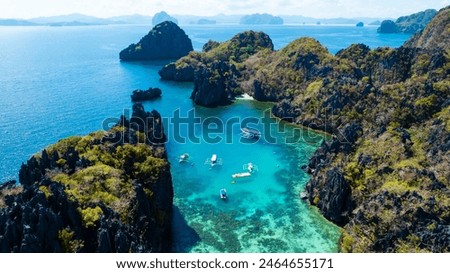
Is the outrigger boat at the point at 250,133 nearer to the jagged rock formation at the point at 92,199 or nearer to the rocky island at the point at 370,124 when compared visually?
the rocky island at the point at 370,124

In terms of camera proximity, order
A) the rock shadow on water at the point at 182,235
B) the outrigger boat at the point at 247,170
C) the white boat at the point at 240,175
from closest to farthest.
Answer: the rock shadow on water at the point at 182,235, the white boat at the point at 240,175, the outrigger boat at the point at 247,170

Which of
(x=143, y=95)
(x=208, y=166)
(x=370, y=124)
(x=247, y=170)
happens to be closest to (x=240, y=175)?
(x=247, y=170)

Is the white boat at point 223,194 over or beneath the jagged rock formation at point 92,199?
beneath

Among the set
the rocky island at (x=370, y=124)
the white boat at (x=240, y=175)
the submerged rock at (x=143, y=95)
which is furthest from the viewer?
the submerged rock at (x=143, y=95)

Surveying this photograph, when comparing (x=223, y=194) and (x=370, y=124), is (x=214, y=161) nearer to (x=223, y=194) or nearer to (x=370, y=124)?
(x=223, y=194)

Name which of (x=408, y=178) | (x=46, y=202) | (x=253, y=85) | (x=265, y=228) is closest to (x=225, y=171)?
(x=265, y=228)

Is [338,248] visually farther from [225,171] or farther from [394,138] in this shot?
[225,171]

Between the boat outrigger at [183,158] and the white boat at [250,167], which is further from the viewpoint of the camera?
the boat outrigger at [183,158]

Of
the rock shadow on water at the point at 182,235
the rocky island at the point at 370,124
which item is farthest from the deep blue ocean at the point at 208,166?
the rocky island at the point at 370,124

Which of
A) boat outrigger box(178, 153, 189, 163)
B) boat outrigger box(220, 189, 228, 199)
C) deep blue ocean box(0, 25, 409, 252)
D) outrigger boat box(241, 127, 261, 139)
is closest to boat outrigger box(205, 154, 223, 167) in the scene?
deep blue ocean box(0, 25, 409, 252)
